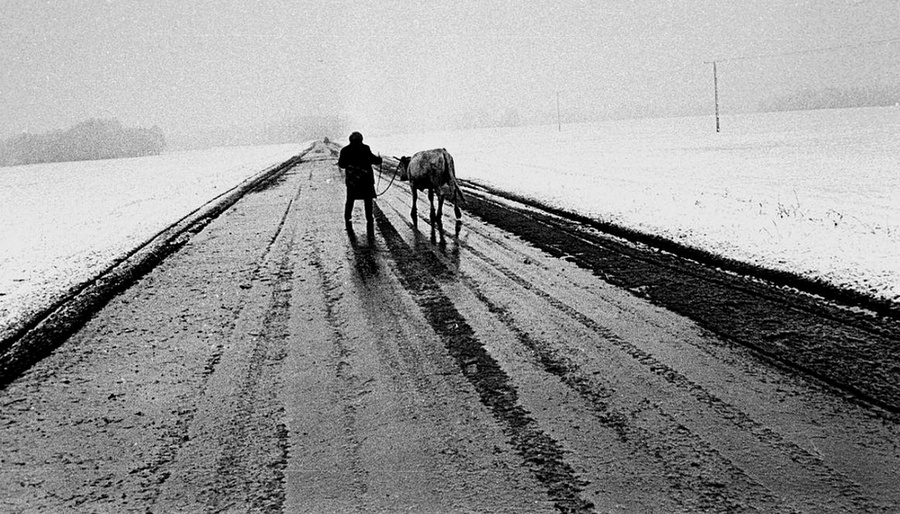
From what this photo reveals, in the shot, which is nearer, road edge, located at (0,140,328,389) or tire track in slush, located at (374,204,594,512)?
tire track in slush, located at (374,204,594,512)

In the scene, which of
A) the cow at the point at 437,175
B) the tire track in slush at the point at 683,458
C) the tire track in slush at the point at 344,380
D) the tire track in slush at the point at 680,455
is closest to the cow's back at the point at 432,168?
the cow at the point at 437,175

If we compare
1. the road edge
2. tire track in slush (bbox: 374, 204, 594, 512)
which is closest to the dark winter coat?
the road edge

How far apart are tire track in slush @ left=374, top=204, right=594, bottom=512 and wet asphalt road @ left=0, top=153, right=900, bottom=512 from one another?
2 centimetres

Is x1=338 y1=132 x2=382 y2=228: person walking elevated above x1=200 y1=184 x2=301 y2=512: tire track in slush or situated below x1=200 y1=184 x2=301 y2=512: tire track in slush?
above

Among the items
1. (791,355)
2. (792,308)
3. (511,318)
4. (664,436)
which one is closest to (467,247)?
(511,318)

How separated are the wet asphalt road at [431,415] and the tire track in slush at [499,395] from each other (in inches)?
0.6

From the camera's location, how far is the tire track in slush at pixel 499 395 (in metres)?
3.09

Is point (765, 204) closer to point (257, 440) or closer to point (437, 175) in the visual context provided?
point (437, 175)

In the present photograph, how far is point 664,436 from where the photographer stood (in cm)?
354

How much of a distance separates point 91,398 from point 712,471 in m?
4.32

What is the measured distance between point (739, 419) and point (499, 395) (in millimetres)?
1495

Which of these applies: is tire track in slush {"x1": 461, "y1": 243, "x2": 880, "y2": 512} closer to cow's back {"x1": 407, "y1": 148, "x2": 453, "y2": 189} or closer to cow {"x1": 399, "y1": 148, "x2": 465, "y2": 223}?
cow {"x1": 399, "y1": 148, "x2": 465, "y2": 223}

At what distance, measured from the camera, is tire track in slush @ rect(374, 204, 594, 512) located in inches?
121

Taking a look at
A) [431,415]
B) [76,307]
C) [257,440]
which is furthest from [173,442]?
[76,307]
